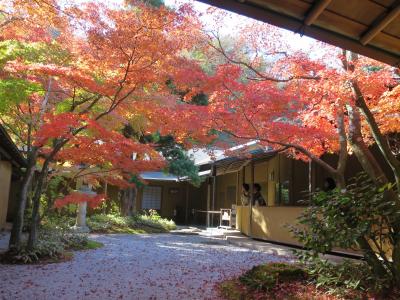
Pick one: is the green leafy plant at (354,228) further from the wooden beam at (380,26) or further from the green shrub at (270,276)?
the wooden beam at (380,26)

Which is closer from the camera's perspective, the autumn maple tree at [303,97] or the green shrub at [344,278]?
the green shrub at [344,278]

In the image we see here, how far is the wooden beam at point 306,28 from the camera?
3393 mm

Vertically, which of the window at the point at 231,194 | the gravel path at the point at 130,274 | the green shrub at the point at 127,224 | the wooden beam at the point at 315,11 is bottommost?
the gravel path at the point at 130,274

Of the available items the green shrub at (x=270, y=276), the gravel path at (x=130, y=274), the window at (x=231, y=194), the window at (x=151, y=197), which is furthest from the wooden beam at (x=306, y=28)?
the window at (x=151, y=197)

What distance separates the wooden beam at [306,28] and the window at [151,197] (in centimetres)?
2261

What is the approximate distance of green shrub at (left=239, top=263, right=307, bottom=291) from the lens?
247 inches

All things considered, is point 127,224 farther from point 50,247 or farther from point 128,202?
point 50,247

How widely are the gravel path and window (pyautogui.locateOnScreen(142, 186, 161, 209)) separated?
13.2 m

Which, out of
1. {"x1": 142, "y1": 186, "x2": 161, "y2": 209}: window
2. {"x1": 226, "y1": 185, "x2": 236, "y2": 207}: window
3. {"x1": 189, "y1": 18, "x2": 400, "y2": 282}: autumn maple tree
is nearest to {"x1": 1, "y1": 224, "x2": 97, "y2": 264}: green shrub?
{"x1": 189, "y1": 18, "x2": 400, "y2": 282}: autumn maple tree

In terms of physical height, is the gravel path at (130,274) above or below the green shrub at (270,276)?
below

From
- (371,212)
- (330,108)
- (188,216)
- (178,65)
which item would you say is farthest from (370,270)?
(188,216)

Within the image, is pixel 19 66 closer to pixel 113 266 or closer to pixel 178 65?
pixel 178 65

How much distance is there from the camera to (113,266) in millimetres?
9086

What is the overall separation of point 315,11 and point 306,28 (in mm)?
204
